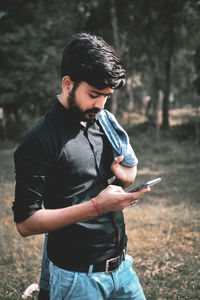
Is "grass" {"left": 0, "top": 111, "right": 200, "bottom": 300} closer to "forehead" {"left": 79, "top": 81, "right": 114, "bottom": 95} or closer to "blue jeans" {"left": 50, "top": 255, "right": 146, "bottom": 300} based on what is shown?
"blue jeans" {"left": 50, "top": 255, "right": 146, "bottom": 300}

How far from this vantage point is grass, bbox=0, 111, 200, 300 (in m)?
3.87

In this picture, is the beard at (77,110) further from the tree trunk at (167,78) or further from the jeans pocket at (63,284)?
the tree trunk at (167,78)

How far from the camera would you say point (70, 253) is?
1.67 metres

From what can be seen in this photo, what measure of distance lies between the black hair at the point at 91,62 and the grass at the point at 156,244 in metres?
2.86

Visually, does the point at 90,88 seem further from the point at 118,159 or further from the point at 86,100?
the point at 118,159

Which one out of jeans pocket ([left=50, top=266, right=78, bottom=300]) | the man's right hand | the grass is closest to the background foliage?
the grass

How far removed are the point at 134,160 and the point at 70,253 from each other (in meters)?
0.61

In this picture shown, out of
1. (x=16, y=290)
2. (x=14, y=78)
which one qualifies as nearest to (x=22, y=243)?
(x=16, y=290)

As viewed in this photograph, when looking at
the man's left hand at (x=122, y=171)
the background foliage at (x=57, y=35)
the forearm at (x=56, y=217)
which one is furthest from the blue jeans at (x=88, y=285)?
the background foliage at (x=57, y=35)

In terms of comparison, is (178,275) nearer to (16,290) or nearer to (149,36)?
(16,290)

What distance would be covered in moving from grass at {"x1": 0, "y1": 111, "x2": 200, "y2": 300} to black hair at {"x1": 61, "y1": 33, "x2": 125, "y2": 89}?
2.86m

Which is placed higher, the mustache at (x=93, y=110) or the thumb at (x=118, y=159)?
the mustache at (x=93, y=110)

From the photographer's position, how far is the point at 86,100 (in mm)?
1670

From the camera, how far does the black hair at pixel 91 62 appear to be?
5.23 ft
